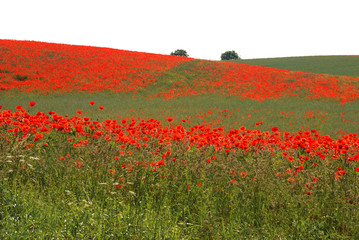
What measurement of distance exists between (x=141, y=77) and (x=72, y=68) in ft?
20.0

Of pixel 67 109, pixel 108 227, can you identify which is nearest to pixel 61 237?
pixel 108 227

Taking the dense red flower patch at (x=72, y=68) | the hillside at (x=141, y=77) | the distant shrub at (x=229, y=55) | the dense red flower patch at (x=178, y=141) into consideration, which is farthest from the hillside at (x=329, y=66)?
the dense red flower patch at (x=178, y=141)

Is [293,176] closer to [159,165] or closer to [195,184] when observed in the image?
[195,184]

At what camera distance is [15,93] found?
19672 millimetres

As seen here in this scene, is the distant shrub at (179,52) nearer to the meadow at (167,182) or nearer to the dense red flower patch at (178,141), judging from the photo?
the meadow at (167,182)

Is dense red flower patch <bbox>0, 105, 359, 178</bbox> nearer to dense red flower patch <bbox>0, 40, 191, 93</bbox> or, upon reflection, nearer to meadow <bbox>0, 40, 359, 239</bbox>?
meadow <bbox>0, 40, 359, 239</bbox>

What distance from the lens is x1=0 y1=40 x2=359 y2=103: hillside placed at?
21984mm

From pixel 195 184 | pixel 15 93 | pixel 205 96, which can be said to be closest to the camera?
pixel 195 184

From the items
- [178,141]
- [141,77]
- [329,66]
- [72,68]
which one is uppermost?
[329,66]

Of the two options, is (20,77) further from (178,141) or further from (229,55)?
(229,55)

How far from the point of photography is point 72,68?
25500mm

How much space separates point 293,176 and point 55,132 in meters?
4.52

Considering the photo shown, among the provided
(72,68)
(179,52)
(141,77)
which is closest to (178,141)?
(141,77)

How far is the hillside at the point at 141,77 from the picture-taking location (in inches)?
866
